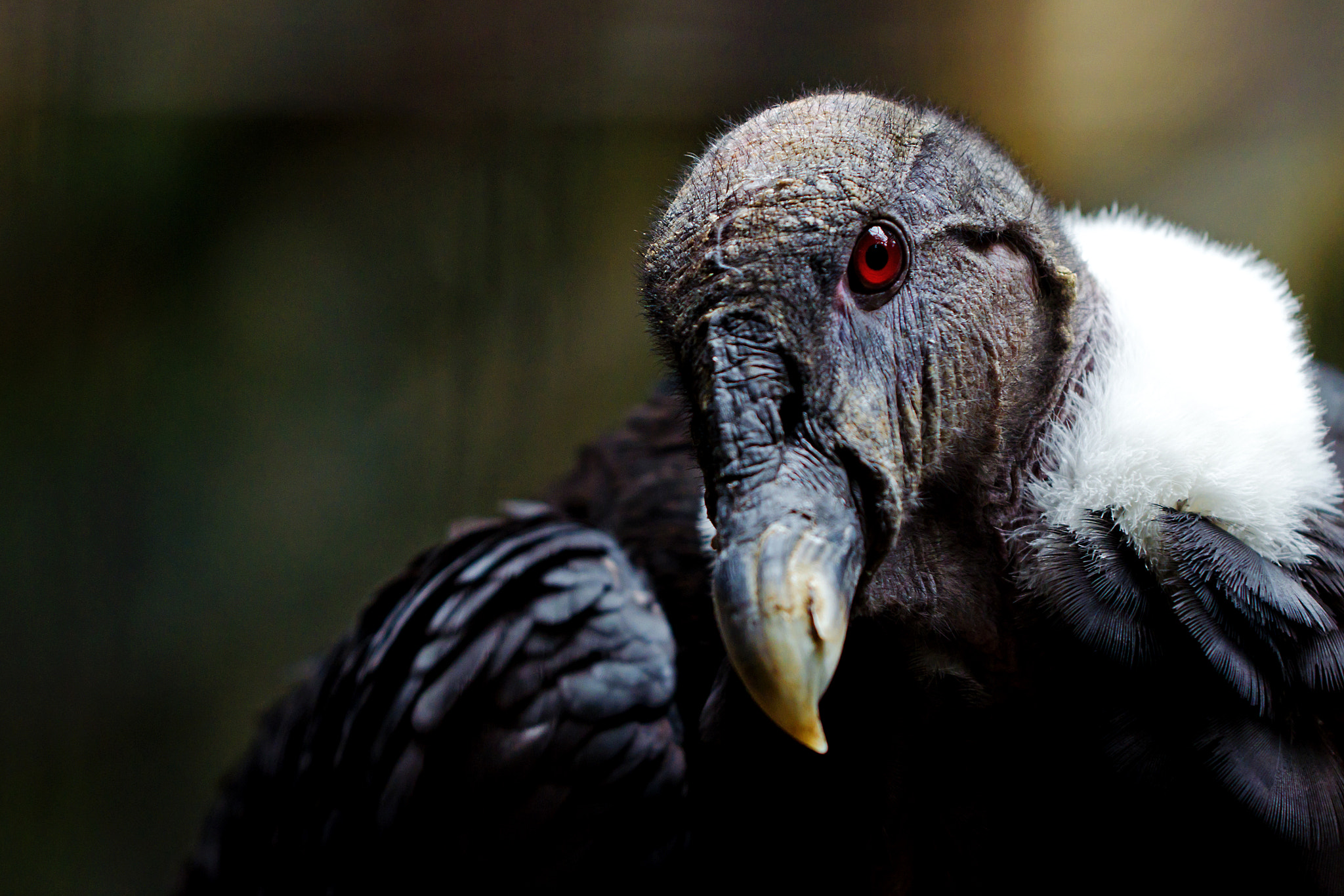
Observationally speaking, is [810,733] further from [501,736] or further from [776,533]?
[501,736]

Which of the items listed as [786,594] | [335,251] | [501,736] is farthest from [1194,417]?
[335,251]

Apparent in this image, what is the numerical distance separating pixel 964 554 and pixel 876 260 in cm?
49

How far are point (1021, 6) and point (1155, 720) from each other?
9.59 ft

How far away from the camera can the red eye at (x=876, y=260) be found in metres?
1.40

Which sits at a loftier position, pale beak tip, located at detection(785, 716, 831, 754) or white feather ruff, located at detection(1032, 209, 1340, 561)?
white feather ruff, located at detection(1032, 209, 1340, 561)

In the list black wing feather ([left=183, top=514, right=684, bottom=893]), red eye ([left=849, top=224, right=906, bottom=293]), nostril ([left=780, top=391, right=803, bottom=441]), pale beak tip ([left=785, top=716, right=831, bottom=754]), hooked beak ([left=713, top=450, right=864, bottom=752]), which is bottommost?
black wing feather ([left=183, top=514, right=684, bottom=893])

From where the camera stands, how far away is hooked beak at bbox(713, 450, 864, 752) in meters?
1.19

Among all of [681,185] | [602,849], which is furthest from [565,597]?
[681,185]

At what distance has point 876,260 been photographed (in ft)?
4.66

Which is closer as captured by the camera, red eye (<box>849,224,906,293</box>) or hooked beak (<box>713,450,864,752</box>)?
hooked beak (<box>713,450,864,752</box>)

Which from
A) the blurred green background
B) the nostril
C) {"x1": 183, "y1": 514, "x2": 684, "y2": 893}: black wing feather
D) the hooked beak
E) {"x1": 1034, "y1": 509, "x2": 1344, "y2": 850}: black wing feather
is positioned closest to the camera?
the hooked beak

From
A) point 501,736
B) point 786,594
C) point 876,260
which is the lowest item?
point 501,736

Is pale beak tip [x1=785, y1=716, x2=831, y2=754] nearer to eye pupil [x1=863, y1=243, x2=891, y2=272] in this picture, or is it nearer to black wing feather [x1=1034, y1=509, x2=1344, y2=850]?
black wing feather [x1=1034, y1=509, x2=1344, y2=850]

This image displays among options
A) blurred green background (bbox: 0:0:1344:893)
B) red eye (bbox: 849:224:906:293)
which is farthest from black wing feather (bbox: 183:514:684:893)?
blurred green background (bbox: 0:0:1344:893)
